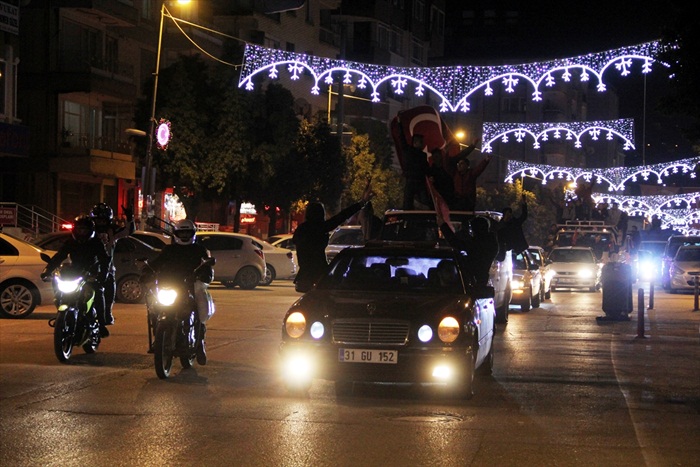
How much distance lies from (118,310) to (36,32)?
23.3m

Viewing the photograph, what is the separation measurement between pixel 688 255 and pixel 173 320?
96.0 ft

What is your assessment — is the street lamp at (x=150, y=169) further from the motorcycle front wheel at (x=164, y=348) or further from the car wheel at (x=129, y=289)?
the motorcycle front wheel at (x=164, y=348)

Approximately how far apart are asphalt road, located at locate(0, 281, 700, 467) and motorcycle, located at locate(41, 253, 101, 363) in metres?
0.25

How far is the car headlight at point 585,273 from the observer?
4031 cm

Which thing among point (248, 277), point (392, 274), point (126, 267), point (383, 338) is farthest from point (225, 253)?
point (383, 338)

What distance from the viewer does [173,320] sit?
1348 centimetres

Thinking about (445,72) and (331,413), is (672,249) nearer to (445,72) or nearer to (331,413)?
(445,72)

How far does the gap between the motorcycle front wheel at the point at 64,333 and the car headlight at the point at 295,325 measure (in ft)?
12.4

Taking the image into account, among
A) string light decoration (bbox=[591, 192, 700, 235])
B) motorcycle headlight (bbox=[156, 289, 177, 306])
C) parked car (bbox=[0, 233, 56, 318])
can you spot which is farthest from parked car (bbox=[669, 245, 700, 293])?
string light decoration (bbox=[591, 192, 700, 235])

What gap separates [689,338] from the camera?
20.6 meters

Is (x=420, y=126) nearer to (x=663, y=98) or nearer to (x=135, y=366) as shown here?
(x=663, y=98)

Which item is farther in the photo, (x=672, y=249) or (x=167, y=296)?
(x=672, y=249)

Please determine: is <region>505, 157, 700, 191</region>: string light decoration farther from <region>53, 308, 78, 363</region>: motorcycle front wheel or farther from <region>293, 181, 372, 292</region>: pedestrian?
<region>53, 308, 78, 363</region>: motorcycle front wheel

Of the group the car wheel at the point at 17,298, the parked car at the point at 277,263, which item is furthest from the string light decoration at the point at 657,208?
the car wheel at the point at 17,298
